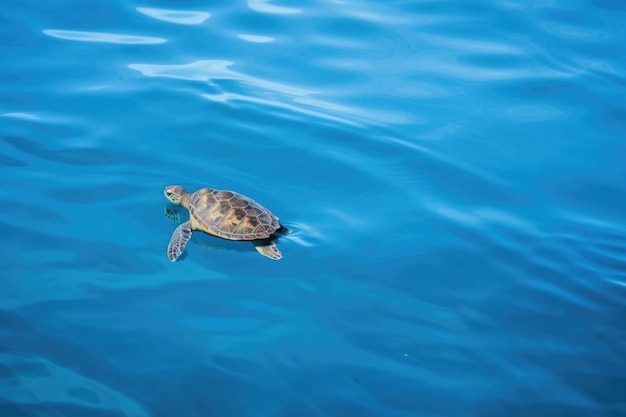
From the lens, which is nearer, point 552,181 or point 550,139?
point 552,181

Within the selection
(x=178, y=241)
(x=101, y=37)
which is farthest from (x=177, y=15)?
(x=178, y=241)

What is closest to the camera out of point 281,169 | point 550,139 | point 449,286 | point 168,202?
point 449,286

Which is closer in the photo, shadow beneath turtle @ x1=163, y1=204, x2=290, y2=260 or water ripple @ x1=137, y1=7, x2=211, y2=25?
shadow beneath turtle @ x1=163, y1=204, x2=290, y2=260

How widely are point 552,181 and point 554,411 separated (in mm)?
3378

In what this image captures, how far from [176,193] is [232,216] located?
0.78 m

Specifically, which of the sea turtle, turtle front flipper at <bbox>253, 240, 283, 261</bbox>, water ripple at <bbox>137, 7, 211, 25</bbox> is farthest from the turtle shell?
water ripple at <bbox>137, 7, 211, 25</bbox>

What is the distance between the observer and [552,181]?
24.4ft

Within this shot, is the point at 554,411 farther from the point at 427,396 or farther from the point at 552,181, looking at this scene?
the point at 552,181

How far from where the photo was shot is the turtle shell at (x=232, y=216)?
595cm

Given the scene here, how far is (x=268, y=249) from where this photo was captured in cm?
593

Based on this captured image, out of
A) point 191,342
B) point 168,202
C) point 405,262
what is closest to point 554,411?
point 405,262

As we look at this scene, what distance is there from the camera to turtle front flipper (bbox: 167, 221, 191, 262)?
5848mm

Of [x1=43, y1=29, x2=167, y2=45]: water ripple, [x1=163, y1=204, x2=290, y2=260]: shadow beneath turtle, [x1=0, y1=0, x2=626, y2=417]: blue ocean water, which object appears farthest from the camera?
[x1=43, y1=29, x2=167, y2=45]: water ripple

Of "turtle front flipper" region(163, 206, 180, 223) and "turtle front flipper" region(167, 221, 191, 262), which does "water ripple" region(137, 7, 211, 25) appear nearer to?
"turtle front flipper" region(163, 206, 180, 223)
